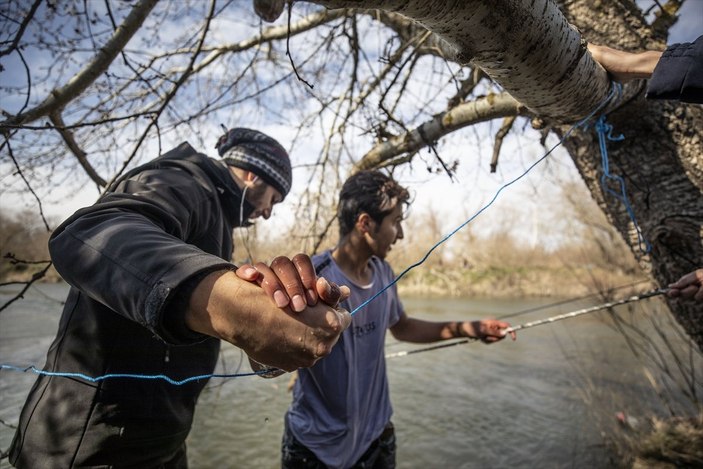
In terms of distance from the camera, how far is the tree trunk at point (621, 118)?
3.79ft

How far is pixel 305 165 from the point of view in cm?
383

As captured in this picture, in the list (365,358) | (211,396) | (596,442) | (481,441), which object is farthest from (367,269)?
(211,396)

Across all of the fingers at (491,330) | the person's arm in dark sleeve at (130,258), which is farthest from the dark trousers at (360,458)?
the person's arm in dark sleeve at (130,258)

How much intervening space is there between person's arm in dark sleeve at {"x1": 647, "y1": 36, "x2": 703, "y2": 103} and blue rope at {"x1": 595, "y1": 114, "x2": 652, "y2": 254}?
0.57 metres

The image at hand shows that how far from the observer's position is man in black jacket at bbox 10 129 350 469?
0.68 meters

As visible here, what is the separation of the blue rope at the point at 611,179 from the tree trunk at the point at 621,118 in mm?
26

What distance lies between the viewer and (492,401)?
7.37 meters

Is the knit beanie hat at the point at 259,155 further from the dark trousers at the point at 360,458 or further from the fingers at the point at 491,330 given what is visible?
the fingers at the point at 491,330

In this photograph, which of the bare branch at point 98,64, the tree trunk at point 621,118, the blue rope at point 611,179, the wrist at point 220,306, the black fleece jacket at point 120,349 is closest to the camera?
the wrist at point 220,306

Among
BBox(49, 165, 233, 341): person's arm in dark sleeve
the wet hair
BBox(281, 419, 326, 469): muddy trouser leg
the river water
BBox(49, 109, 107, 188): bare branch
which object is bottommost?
the river water

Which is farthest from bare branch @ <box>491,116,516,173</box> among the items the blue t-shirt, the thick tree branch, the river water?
the river water

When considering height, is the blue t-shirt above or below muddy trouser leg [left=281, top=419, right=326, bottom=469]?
above

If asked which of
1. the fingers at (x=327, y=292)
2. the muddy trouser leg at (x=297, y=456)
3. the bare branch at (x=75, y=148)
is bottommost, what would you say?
the muddy trouser leg at (x=297, y=456)

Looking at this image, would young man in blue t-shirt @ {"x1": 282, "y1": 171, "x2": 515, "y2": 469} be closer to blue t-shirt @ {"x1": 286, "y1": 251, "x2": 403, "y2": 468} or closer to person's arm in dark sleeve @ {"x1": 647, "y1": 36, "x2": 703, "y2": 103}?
blue t-shirt @ {"x1": 286, "y1": 251, "x2": 403, "y2": 468}
